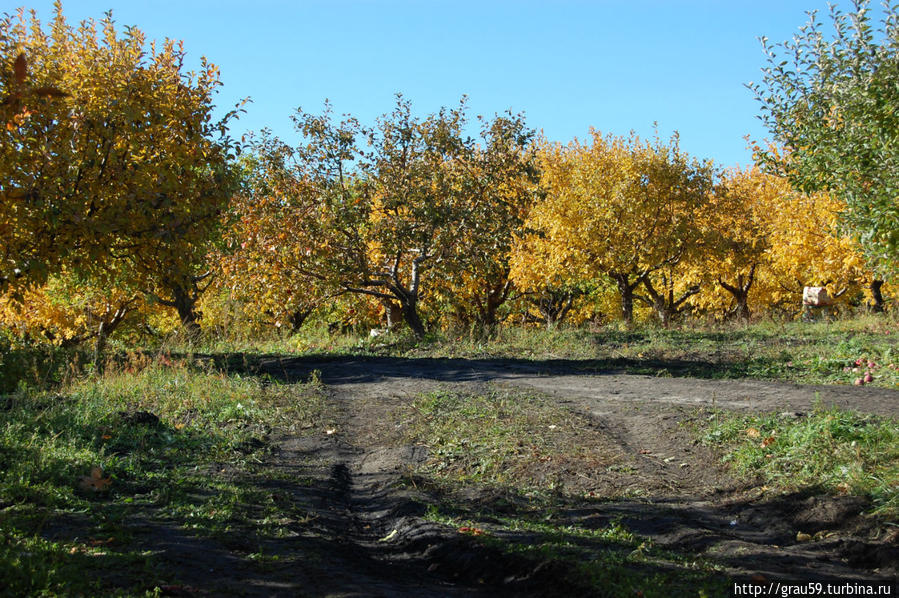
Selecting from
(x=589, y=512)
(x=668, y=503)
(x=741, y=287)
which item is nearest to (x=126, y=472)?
(x=589, y=512)

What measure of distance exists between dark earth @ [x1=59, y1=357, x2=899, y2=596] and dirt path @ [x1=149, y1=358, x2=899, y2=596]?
0.05 ft

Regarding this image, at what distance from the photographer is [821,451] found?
6.15 metres

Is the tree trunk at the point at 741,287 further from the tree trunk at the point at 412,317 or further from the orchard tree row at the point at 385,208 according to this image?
Result: the tree trunk at the point at 412,317

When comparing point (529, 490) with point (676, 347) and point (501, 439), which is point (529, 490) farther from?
point (676, 347)

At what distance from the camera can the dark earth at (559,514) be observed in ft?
12.8

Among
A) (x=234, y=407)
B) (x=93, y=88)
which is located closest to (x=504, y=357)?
(x=234, y=407)

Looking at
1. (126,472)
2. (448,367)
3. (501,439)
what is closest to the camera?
(126,472)

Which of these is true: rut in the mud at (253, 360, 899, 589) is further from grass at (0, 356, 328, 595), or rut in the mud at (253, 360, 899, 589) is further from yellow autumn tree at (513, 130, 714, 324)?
yellow autumn tree at (513, 130, 714, 324)

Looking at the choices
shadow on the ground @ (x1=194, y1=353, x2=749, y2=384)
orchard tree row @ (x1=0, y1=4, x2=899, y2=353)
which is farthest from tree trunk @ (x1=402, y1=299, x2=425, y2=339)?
shadow on the ground @ (x1=194, y1=353, x2=749, y2=384)

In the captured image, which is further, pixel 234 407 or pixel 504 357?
pixel 504 357

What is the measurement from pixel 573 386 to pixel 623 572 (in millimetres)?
6899

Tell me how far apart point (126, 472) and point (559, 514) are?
3834mm

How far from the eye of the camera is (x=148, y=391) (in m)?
9.47

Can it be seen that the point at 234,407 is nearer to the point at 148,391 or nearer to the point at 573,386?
the point at 148,391
